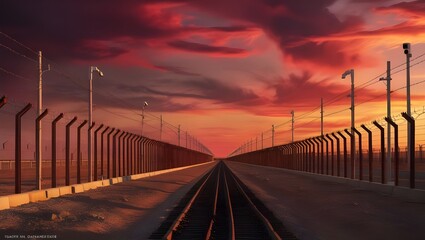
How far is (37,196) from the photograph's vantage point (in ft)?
73.4

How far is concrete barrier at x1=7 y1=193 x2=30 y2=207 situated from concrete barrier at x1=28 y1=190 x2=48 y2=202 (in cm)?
39

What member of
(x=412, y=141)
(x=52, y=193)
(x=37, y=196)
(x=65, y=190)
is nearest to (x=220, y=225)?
(x=37, y=196)

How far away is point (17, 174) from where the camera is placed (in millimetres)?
19281

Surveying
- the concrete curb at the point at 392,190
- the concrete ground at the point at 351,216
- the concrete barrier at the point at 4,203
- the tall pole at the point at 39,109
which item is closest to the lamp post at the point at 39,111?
the tall pole at the point at 39,109

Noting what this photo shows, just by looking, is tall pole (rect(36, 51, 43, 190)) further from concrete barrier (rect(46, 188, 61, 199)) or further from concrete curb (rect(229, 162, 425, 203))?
concrete curb (rect(229, 162, 425, 203))

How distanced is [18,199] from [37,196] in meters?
2.21

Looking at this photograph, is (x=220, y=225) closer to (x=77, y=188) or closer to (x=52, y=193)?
(x=52, y=193)

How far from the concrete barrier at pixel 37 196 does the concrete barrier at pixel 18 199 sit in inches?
15.5

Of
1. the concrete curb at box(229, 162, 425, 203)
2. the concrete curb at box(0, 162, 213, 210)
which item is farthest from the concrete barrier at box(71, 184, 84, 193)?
the concrete curb at box(229, 162, 425, 203)

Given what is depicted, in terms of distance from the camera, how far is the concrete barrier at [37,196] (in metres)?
21.7

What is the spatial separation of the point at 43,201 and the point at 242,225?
9.11 m

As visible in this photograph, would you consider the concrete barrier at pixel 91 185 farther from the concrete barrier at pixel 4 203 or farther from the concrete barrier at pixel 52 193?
the concrete barrier at pixel 4 203

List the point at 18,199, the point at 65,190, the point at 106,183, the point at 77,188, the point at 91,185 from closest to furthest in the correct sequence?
the point at 18,199
the point at 65,190
the point at 77,188
the point at 91,185
the point at 106,183

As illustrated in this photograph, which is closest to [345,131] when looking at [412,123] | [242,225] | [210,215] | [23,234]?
[412,123]
